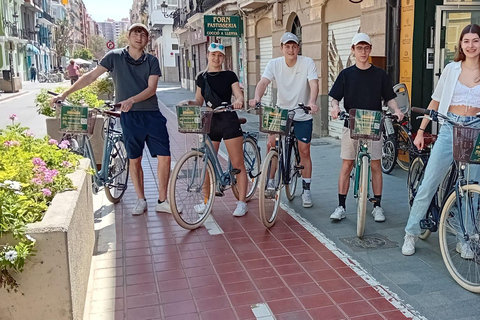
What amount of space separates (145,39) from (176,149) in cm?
487

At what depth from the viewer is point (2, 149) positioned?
3.57 meters

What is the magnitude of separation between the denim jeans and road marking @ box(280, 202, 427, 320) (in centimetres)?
67

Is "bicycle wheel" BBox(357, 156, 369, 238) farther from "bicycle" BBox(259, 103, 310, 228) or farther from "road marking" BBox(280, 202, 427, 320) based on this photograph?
"bicycle" BBox(259, 103, 310, 228)

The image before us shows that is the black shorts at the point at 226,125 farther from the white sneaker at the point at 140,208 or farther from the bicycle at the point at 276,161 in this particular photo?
the white sneaker at the point at 140,208

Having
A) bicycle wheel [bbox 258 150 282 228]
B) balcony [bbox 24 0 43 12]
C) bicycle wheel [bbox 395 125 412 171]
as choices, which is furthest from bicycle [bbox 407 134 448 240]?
balcony [bbox 24 0 43 12]

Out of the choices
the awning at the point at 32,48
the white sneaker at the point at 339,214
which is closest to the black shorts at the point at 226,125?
the white sneaker at the point at 339,214

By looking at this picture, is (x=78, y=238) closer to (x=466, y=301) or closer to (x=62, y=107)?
(x=62, y=107)

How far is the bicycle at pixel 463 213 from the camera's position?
3.40m

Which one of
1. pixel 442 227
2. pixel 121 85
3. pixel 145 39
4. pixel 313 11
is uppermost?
pixel 313 11

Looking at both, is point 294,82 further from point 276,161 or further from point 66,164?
point 66,164

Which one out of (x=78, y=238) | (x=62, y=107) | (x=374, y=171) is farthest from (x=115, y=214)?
(x=374, y=171)

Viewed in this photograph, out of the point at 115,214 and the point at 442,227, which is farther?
the point at 115,214

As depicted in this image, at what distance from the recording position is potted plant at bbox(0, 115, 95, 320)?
2609mm

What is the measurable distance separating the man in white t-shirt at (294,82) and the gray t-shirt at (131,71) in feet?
3.94
